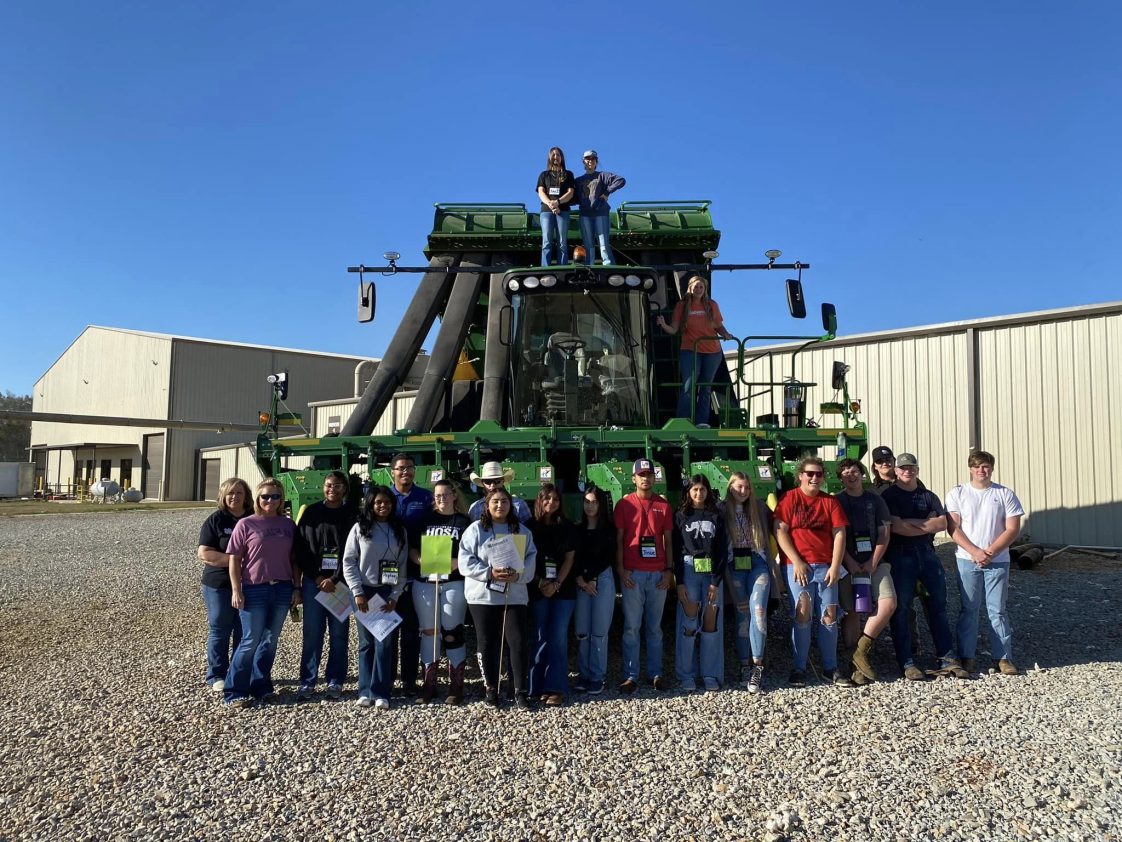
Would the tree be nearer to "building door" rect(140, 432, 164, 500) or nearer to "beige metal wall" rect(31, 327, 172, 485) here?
"beige metal wall" rect(31, 327, 172, 485)

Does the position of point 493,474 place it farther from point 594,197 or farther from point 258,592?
point 594,197

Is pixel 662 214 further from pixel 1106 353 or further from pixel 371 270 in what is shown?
pixel 1106 353

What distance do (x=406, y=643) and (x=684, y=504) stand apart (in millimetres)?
2314

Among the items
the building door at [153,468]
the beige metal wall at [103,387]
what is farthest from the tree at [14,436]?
the building door at [153,468]

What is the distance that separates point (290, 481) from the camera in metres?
7.06

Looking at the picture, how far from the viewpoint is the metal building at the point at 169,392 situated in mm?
38438

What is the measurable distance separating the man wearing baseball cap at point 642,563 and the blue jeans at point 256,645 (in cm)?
253

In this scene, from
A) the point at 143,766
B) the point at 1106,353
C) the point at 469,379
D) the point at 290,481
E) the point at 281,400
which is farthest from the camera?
the point at 1106,353

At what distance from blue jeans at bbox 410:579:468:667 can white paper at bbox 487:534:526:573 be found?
1.39 feet

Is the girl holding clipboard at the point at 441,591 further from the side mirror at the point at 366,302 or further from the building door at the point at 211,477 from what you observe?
the building door at the point at 211,477

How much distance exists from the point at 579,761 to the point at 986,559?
12.1 ft

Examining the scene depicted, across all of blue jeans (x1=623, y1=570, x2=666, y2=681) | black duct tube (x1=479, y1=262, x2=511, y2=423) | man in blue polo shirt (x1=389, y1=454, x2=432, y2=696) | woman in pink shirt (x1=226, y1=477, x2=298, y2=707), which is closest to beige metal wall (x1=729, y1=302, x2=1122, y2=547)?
black duct tube (x1=479, y1=262, x2=511, y2=423)

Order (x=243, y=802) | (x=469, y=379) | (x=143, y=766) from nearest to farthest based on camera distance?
(x=243, y=802), (x=143, y=766), (x=469, y=379)

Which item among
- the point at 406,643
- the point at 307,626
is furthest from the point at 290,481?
the point at 406,643
